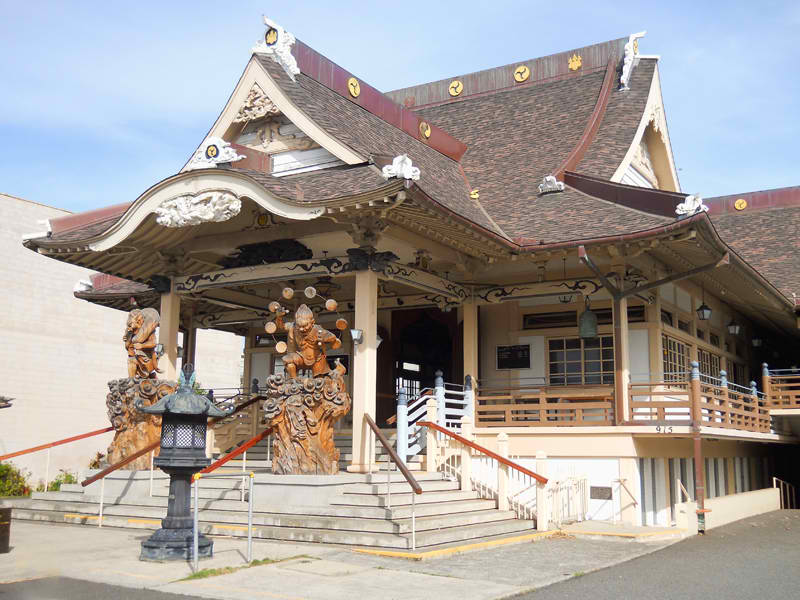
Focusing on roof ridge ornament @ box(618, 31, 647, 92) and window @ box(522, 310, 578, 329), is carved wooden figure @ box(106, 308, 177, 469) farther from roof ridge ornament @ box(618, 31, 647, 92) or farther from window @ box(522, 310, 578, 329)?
roof ridge ornament @ box(618, 31, 647, 92)

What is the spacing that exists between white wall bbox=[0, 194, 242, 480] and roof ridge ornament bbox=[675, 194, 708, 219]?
2017 cm

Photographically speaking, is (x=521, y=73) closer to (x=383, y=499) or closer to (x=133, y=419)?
(x=133, y=419)

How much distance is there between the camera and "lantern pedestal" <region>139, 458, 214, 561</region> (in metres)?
9.52

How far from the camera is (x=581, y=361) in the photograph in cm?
1709

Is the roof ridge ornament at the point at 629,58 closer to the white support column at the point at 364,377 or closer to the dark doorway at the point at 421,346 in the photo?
the dark doorway at the point at 421,346

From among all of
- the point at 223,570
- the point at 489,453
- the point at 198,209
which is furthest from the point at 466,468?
the point at 198,209

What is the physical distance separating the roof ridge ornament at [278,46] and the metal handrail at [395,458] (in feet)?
22.0

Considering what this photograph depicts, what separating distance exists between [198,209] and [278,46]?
3.87 metres

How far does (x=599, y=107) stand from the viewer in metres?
20.3

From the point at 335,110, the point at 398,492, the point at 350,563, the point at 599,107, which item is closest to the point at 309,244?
the point at 335,110

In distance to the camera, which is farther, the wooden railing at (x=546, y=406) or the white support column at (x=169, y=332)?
the white support column at (x=169, y=332)

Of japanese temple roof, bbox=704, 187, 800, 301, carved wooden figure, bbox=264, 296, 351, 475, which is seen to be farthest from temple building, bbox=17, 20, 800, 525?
japanese temple roof, bbox=704, 187, 800, 301

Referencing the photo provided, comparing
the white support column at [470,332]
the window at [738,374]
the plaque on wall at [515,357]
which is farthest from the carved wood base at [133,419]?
the window at [738,374]

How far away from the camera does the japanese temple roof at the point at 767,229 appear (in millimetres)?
23062
